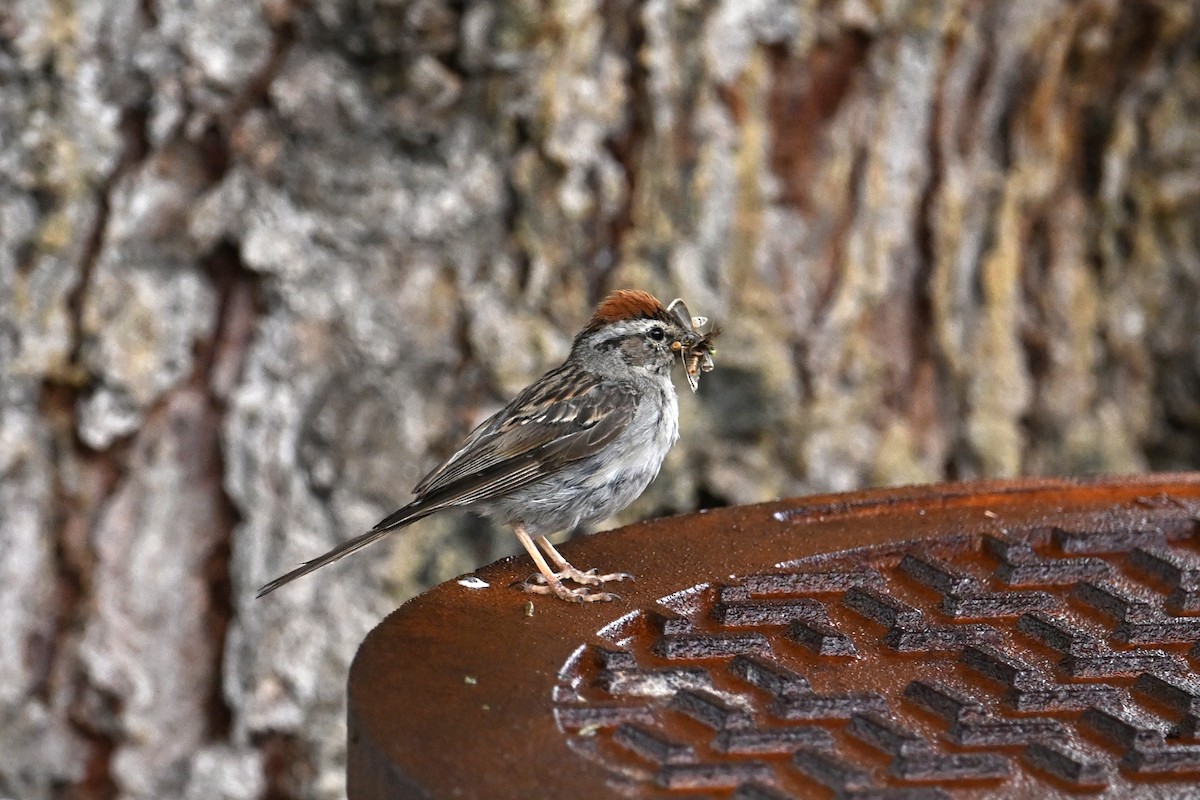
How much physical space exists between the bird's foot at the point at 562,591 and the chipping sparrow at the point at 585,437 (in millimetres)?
406

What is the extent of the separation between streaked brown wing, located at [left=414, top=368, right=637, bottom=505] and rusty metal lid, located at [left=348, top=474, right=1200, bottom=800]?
44cm

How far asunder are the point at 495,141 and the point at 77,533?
190 centimetres

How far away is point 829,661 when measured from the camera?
293cm

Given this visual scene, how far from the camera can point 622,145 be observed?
5.58 m

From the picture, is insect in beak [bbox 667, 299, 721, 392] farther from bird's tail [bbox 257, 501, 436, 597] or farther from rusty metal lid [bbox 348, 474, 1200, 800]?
bird's tail [bbox 257, 501, 436, 597]

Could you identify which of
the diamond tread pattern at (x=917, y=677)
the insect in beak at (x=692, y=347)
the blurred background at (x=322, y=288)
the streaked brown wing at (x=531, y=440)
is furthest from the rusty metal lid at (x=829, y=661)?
the blurred background at (x=322, y=288)

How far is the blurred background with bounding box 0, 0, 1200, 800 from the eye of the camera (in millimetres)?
5086

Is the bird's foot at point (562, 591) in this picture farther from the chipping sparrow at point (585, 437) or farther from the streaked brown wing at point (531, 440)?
the streaked brown wing at point (531, 440)

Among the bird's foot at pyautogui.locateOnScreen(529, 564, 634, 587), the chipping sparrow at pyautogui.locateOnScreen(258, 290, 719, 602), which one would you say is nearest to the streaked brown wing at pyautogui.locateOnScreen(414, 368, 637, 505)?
the chipping sparrow at pyautogui.locateOnScreen(258, 290, 719, 602)

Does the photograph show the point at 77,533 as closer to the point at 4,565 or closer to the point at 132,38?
the point at 4,565

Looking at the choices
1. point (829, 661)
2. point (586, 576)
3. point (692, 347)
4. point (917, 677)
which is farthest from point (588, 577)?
point (692, 347)

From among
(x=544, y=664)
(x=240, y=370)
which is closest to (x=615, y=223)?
(x=240, y=370)

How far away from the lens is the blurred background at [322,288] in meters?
5.09

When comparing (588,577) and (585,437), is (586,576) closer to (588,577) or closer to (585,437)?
(588,577)
